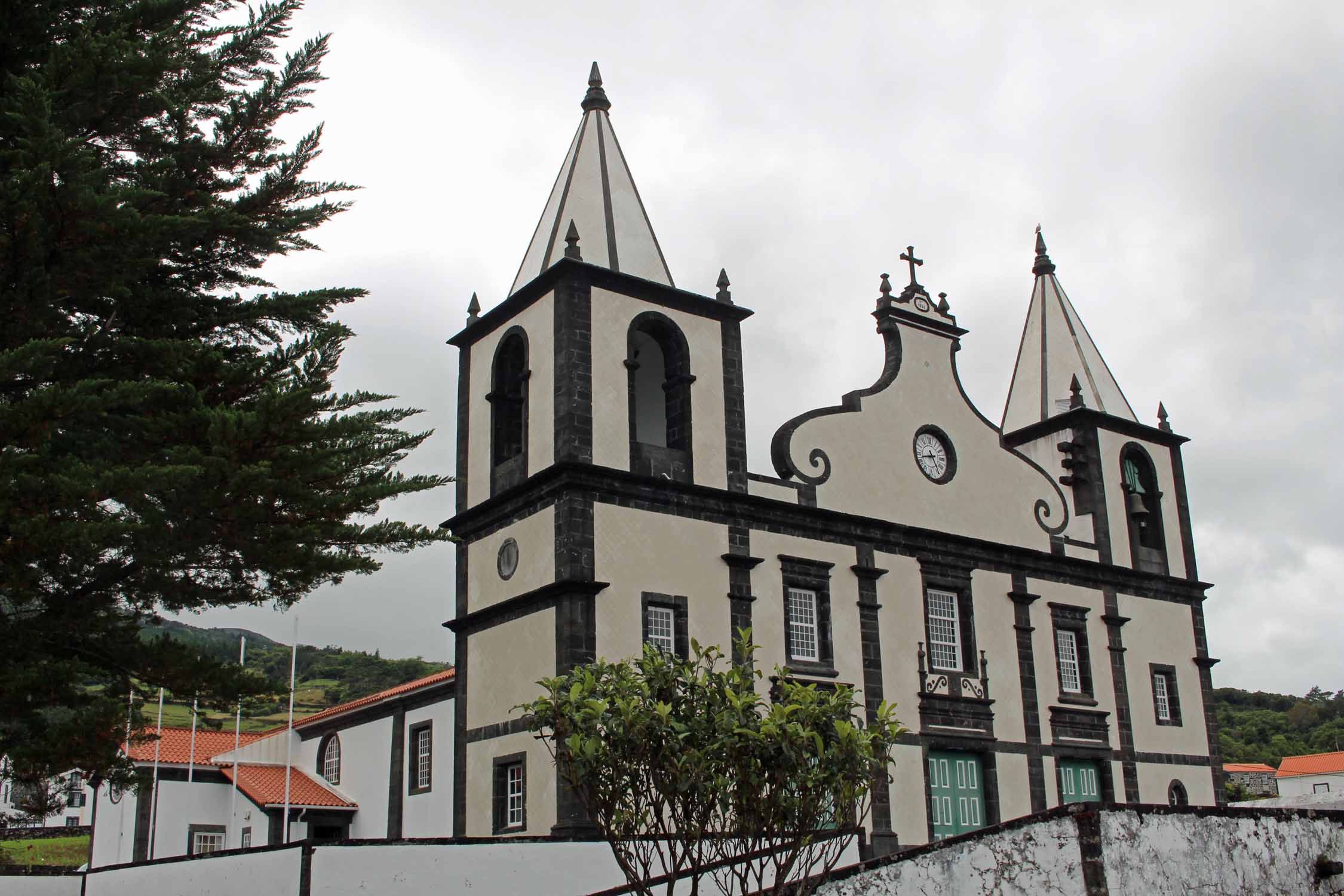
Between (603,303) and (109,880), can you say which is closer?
(109,880)

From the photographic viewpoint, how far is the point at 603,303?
21.8 meters

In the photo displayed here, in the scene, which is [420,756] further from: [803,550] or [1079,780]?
[1079,780]

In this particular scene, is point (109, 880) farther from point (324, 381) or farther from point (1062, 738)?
point (1062, 738)

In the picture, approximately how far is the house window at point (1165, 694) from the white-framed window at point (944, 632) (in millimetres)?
5628

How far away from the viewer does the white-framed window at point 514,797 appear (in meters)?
20.4

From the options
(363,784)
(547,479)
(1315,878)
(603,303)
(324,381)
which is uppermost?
(603,303)

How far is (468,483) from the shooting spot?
23156 millimetres

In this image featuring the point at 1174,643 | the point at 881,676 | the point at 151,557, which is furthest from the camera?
the point at 1174,643

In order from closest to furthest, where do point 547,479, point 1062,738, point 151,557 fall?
point 151,557 → point 547,479 → point 1062,738

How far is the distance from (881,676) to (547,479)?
22.1 feet

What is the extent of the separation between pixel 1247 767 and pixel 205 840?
186ft

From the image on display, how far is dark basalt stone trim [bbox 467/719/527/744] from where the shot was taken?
20.5 meters

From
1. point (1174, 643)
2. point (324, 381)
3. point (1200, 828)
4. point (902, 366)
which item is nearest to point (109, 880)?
point (324, 381)

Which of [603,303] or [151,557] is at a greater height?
[603,303]
